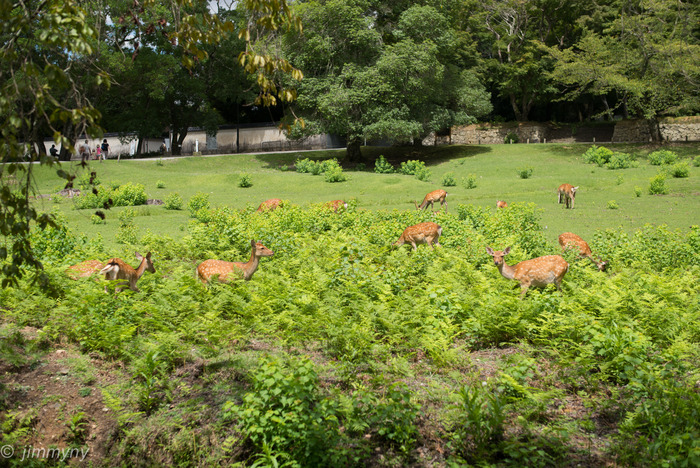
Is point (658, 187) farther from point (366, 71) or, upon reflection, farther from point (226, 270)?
point (226, 270)

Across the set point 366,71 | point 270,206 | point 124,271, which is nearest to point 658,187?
point 270,206

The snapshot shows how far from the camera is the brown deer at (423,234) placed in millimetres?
12445

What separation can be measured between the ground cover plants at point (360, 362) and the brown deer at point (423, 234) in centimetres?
101

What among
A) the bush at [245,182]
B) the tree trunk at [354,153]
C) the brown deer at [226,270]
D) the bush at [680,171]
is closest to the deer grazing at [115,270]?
the brown deer at [226,270]

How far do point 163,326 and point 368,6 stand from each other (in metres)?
29.9

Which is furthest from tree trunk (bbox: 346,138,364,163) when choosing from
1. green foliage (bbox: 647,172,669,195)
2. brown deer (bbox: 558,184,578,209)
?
green foliage (bbox: 647,172,669,195)

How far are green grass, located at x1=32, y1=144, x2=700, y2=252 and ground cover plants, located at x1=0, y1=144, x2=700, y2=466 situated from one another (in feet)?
16.6

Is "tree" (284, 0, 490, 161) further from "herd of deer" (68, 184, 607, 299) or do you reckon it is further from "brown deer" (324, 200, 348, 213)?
"herd of deer" (68, 184, 607, 299)

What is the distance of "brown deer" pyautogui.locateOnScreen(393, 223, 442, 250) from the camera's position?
12.4 meters

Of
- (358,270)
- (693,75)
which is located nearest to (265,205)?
(358,270)

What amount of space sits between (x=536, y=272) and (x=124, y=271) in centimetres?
636

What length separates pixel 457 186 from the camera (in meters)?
25.6

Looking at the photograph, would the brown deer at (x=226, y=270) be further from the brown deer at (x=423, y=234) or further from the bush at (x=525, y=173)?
the bush at (x=525, y=173)

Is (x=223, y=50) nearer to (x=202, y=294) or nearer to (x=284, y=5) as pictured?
(x=202, y=294)
